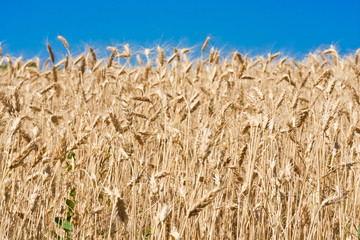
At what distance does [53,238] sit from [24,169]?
0.63 meters

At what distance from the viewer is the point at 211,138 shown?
1.11m

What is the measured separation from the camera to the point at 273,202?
60.4 inches

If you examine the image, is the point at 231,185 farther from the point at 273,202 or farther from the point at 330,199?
the point at 330,199

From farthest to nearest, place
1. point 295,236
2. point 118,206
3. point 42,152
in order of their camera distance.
A: point 295,236, point 42,152, point 118,206

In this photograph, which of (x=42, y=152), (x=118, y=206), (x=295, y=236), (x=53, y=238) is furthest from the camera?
(x=53, y=238)

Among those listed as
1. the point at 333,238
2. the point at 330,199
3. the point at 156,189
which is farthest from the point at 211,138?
the point at 333,238

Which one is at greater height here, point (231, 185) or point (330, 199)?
point (231, 185)

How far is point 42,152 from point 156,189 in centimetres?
40

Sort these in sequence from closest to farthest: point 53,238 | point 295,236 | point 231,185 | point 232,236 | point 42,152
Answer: point 42,152 → point 295,236 → point 53,238 → point 232,236 → point 231,185

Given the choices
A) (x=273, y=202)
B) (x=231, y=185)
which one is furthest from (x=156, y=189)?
(x=231, y=185)

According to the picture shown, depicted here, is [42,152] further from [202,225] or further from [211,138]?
[202,225]

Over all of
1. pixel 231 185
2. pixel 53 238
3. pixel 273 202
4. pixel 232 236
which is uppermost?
pixel 231 185

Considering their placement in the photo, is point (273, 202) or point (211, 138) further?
point (273, 202)

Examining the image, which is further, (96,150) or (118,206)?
(96,150)
